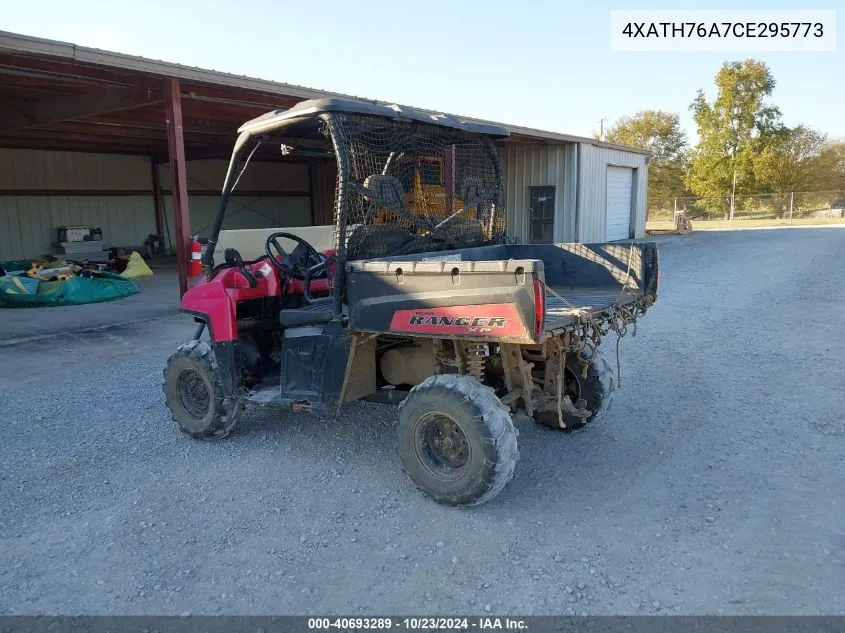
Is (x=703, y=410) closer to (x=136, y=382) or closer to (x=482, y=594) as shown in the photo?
(x=482, y=594)

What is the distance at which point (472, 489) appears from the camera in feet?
11.5

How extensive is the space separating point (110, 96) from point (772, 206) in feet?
125

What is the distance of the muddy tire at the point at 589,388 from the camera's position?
185 inches

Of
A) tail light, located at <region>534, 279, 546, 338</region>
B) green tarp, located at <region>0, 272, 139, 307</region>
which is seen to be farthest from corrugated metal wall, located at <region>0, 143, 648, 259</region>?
tail light, located at <region>534, 279, 546, 338</region>

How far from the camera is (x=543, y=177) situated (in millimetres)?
19984

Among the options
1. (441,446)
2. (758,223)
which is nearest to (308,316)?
(441,446)

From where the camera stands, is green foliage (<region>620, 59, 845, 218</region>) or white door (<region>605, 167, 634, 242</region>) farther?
green foliage (<region>620, 59, 845, 218</region>)

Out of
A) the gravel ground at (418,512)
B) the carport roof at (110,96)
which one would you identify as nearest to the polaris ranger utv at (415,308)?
the gravel ground at (418,512)

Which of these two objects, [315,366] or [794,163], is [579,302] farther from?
[794,163]

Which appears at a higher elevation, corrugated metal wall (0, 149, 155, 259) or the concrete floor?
corrugated metal wall (0, 149, 155, 259)

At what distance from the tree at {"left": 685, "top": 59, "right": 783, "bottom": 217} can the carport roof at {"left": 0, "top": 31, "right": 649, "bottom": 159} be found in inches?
978

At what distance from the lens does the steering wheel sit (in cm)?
476

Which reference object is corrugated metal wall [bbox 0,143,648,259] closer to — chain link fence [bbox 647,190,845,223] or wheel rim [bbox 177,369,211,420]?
wheel rim [bbox 177,369,211,420]

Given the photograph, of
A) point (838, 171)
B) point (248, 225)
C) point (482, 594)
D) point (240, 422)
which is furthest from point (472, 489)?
point (838, 171)
